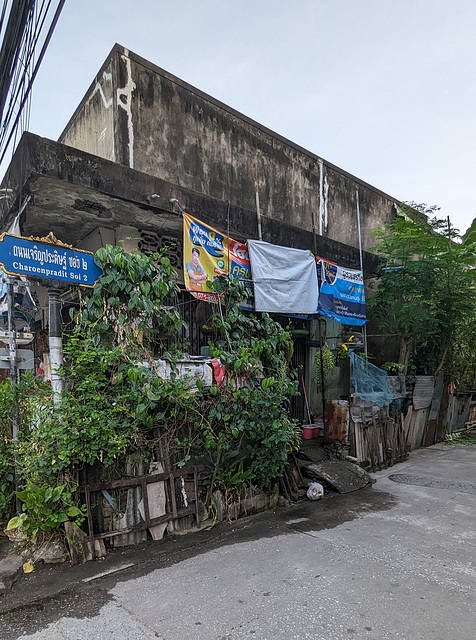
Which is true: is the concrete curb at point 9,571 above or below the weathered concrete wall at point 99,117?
below

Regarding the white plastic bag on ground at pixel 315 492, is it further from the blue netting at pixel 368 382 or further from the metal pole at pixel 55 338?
the metal pole at pixel 55 338

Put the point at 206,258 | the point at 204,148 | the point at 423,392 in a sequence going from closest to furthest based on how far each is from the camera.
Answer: the point at 206,258 < the point at 204,148 < the point at 423,392

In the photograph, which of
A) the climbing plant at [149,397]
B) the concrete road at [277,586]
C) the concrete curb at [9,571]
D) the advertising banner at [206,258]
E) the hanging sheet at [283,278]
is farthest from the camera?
the hanging sheet at [283,278]

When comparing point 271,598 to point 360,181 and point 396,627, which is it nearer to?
point 396,627

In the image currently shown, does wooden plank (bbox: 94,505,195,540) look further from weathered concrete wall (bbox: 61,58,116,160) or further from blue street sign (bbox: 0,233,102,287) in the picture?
weathered concrete wall (bbox: 61,58,116,160)

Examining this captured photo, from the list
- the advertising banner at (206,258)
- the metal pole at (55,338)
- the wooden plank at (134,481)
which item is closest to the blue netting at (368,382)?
the advertising banner at (206,258)

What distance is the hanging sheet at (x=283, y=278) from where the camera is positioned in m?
6.66

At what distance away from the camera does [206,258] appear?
241 inches

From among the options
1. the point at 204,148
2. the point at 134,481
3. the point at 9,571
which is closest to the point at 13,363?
the point at 134,481

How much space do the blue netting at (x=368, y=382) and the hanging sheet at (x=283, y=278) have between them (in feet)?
4.74

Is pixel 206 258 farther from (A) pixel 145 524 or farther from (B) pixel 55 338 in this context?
(A) pixel 145 524

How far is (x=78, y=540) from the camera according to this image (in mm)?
4016

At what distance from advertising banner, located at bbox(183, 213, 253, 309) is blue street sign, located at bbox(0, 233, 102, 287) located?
160 cm

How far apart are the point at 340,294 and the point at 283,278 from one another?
167cm
